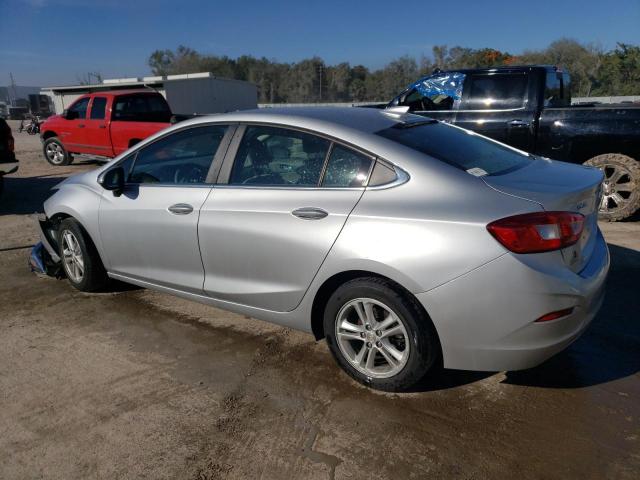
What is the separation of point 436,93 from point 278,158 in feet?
18.1

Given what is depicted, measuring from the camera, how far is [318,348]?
11.7 ft

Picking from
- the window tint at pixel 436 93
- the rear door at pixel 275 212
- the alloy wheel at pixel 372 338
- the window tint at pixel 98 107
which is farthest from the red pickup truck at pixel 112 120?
the alloy wheel at pixel 372 338

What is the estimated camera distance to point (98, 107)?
40.0 ft

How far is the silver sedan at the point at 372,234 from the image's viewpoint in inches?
98.0

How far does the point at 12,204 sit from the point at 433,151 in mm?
8420

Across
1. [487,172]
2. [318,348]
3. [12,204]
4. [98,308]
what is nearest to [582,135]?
[487,172]

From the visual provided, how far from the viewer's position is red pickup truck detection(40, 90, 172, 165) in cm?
1171

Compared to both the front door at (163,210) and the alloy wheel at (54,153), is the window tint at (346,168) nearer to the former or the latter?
the front door at (163,210)

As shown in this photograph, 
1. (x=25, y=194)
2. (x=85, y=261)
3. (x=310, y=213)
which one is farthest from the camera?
(x=25, y=194)

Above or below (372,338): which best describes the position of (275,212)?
above

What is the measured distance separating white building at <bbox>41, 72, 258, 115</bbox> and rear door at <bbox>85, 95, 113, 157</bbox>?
41.3 feet

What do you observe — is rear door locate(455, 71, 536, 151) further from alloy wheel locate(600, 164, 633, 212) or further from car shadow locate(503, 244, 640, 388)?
car shadow locate(503, 244, 640, 388)

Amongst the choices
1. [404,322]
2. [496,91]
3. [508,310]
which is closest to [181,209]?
[404,322]

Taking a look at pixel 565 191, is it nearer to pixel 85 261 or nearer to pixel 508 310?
pixel 508 310
